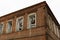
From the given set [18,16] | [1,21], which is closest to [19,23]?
[18,16]

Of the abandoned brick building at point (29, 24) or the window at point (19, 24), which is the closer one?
the abandoned brick building at point (29, 24)

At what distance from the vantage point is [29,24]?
17234mm

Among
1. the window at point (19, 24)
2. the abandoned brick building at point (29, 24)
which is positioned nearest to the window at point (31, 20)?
the abandoned brick building at point (29, 24)

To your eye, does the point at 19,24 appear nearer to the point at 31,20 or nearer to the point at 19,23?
the point at 19,23

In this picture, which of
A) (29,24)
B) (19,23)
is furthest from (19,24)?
(29,24)

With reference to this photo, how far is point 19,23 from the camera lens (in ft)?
61.4

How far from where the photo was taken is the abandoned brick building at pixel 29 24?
619 inches

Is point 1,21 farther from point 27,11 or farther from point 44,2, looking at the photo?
point 44,2

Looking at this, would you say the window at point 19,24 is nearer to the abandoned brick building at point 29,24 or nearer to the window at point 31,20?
the abandoned brick building at point 29,24

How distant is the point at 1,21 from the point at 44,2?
836 centimetres

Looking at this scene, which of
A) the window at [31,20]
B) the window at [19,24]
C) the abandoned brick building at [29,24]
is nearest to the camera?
the abandoned brick building at [29,24]

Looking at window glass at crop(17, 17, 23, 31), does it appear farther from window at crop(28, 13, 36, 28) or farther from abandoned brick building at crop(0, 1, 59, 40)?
window at crop(28, 13, 36, 28)

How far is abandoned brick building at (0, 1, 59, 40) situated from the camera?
1572 cm

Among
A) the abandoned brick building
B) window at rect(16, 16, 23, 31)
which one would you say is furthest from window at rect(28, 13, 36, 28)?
window at rect(16, 16, 23, 31)
